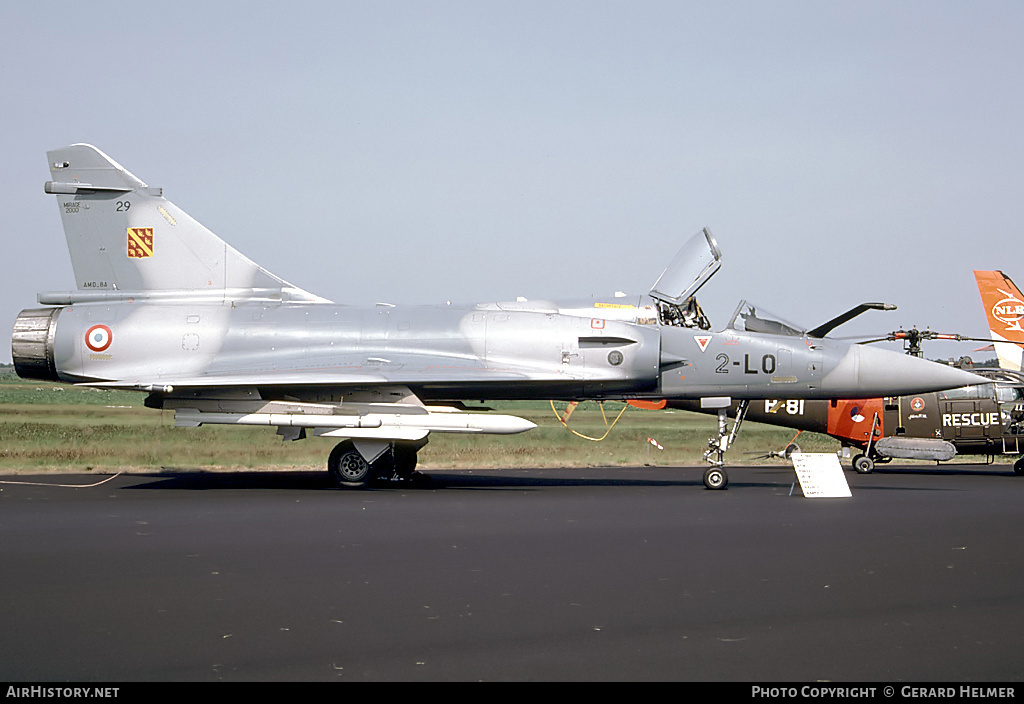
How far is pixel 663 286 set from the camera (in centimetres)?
1452

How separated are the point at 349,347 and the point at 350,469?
71.3 inches

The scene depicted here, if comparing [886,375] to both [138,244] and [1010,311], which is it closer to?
[138,244]

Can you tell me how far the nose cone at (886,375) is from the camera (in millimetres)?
13719

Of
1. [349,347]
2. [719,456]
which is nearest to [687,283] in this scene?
[719,456]

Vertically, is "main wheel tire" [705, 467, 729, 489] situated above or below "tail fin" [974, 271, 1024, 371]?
below

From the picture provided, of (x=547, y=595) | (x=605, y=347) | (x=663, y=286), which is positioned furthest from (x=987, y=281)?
(x=547, y=595)

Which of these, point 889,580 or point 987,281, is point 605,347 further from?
point 987,281

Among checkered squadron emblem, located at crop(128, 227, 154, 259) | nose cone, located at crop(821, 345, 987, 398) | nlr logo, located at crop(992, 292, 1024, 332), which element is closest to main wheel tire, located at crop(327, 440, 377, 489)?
checkered squadron emblem, located at crop(128, 227, 154, 259)

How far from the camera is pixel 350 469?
13523mm

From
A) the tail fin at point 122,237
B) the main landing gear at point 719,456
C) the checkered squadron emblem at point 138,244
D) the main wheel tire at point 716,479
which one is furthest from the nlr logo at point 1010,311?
the checkered squadron emblem at point 138,244

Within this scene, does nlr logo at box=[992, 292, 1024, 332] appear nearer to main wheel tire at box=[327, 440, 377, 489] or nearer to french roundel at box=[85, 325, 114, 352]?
main wheel tire at box=[327, 440, 377, 489]

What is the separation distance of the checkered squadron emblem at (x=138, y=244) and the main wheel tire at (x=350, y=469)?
455 centimetres

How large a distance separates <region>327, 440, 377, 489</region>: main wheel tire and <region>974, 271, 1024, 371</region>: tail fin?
1764cm

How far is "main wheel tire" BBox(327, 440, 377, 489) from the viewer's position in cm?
1346
